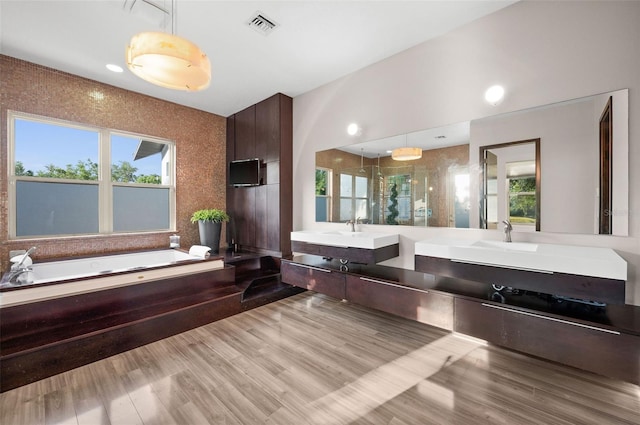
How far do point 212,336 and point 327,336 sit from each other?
1121 mm

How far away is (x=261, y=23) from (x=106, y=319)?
3036 millimetres

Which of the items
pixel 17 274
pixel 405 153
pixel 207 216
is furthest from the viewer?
pixel 207 216

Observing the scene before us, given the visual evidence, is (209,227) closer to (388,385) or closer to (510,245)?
(388,385)

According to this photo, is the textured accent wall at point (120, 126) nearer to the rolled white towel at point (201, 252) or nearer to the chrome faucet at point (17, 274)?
the chrome faucet at point (17, 274)

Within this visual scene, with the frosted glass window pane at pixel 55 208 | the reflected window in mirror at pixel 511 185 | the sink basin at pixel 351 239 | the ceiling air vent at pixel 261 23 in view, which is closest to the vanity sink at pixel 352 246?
the sink basin at pixel 351 239

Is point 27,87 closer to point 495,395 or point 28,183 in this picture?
point 28,183

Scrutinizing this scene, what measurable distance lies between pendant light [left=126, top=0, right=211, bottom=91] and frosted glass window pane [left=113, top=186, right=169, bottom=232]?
2583mm

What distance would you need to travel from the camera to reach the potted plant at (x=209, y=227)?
13.7 ft

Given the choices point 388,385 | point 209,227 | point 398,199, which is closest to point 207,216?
point 209,227

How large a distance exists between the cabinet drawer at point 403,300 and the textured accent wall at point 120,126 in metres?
3.19

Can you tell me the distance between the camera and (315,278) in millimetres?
3033

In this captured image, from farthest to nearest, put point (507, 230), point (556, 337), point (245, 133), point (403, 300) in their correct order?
point (245, 133)
point (403, 300)
point (507, 230)
point (556, 337)

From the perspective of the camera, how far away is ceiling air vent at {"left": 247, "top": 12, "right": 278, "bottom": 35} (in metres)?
2.34

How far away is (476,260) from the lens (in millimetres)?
1944
